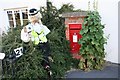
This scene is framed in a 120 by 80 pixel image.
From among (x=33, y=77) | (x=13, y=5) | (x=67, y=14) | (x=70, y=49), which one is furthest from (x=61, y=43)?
(x=13, y=5)

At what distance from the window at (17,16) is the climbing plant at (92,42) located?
2.35 m

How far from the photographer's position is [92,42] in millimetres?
6375

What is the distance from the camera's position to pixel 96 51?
6520 millimetres

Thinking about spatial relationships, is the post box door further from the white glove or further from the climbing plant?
the white glove

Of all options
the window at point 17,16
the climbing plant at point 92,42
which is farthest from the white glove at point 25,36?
the window at point 17,16

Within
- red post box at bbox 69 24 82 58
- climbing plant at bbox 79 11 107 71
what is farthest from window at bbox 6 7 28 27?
climbing plant at bbox 79 11 107 71

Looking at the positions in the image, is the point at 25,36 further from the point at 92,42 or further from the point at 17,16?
the point at 17,16

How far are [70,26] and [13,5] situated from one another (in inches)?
86.6

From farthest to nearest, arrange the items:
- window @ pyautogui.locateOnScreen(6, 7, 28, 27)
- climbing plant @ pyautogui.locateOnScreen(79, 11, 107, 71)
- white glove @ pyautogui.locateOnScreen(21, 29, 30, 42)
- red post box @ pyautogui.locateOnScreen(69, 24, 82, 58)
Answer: window @ pyautogui.locateOnScreen(6, 7, 28, 27) < red post box @ pyautogui.locateOnScreen(69, 24, 82, 58) < climbing plant @ pyautogui.locateOnScreen(79, 11, 107, 71) < white glove @ pyautogui.locateOnScreen(21, 29, 30, 42)

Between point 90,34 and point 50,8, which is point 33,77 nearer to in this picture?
point 90,34

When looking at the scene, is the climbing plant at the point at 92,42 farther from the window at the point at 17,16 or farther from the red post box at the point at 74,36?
the window at the point at 17,16

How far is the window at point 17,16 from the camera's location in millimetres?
8039

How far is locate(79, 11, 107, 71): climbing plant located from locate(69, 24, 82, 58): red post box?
384 mm

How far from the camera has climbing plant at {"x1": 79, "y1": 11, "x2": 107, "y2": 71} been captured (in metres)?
6.33
